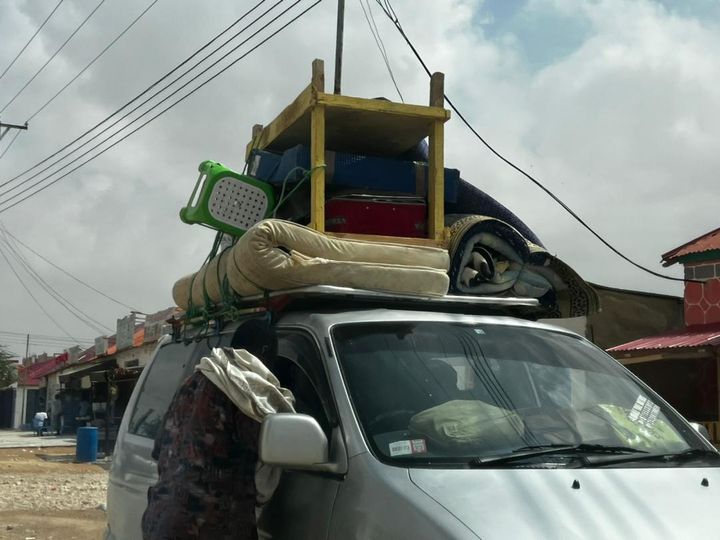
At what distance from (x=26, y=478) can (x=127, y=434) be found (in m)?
12.7

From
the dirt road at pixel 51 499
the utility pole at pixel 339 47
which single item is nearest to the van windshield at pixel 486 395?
the dirt road at pixel 51 499

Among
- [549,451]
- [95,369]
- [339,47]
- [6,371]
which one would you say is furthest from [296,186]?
[6,371]

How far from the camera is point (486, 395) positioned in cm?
330

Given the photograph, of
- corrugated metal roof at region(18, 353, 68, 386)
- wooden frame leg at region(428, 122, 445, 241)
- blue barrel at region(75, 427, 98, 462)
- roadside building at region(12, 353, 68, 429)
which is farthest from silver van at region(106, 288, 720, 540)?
roadside building at region(12, 353, 68, 429)

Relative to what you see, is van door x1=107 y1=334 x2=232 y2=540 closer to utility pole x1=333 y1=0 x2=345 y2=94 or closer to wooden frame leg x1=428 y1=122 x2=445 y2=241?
wooden frame leg x1=428 y1=122 x2=445 y2=241

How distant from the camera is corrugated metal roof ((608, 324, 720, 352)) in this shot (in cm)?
1371

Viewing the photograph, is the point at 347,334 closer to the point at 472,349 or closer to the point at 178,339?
the point at 472,349

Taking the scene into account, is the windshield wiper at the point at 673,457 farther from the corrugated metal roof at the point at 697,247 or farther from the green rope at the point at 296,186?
the corrugated metal roof at the point at 697,247

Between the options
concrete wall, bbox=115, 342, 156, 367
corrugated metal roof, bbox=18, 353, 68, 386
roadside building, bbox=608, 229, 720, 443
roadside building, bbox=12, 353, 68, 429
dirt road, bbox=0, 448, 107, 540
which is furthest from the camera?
roadside building, bbox=12, 353, 68, 429

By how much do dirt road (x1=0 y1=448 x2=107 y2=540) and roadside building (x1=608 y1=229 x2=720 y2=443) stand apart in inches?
351

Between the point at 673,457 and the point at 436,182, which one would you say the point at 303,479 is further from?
the point at 436,182

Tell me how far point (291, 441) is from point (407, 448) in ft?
1.34

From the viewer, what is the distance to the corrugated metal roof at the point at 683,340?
13711 mm

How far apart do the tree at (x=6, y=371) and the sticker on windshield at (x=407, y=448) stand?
5804cm
